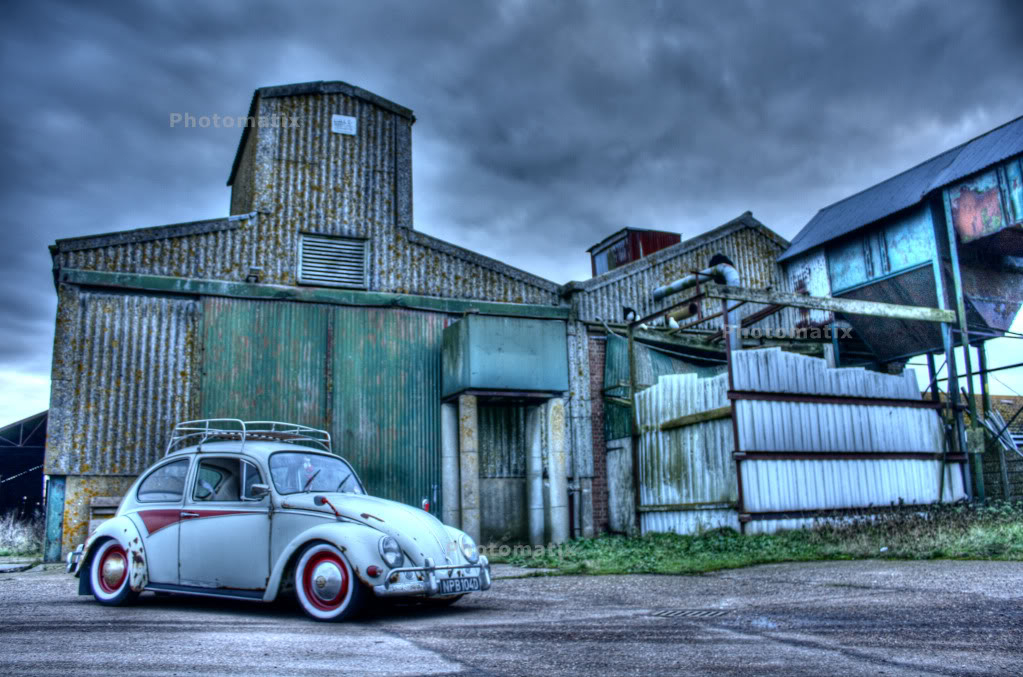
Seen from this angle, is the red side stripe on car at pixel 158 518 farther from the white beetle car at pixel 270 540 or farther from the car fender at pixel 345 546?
the car fender at pixel 345 546

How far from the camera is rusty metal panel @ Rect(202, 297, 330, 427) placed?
1375 cm

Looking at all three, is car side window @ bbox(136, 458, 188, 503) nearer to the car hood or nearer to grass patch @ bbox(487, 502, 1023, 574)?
the car hood

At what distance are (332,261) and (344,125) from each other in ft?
9.90

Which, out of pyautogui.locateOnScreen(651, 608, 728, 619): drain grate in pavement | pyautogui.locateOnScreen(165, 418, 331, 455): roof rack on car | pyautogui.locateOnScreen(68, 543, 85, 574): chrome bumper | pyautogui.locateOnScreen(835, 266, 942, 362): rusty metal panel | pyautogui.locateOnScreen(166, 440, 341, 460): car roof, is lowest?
pyautogui.locateOnScreen(651, 608, 728, 619): drain grate in pavement

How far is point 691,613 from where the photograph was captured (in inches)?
253

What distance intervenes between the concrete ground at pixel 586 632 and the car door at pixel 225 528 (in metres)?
0.32

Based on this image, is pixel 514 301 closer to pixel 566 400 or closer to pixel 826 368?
pixel 566 400

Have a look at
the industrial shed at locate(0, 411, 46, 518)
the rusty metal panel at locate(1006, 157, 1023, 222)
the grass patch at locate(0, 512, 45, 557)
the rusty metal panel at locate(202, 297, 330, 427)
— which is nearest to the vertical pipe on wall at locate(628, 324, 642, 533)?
the rusty metal panel at locate(202, 297, 330, 427)

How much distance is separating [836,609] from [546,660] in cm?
291

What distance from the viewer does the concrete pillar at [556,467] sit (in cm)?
1464

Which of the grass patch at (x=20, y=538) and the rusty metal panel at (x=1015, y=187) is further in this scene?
the grass patch at (x=20, y=538)

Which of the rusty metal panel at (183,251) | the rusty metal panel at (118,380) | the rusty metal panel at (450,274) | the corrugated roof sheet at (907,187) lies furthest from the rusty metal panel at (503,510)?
the corrugated roof sheet at (907,187)

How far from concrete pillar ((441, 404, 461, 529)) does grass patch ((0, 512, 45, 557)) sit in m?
7.71

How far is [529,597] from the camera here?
779 centimetres
